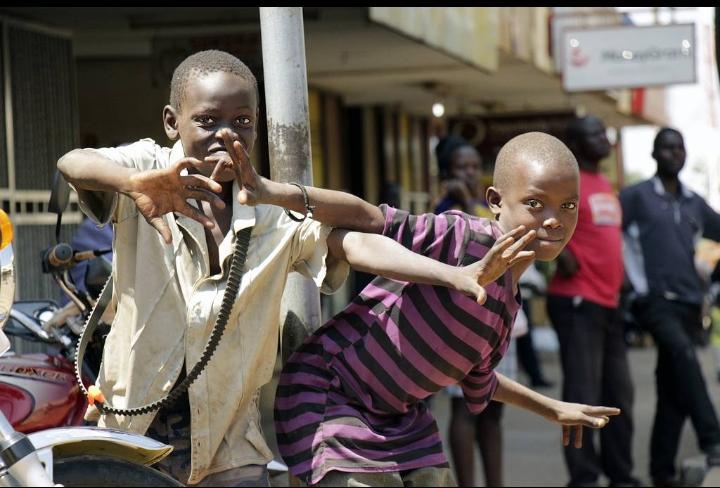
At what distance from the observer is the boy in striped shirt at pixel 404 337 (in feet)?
11.3

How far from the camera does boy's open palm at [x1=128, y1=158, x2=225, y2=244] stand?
9.53ft

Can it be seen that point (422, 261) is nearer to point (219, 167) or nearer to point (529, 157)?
point (529, 157)

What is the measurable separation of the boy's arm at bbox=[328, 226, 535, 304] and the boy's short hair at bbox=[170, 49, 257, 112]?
0.49 metres

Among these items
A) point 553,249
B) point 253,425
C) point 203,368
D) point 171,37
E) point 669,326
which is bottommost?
point 669,326

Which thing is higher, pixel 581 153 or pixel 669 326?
pixel 581 153

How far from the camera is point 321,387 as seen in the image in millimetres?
3568

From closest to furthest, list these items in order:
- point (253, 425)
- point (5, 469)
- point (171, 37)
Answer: point (5, 469) < point (253, 425) < point (171, 37)

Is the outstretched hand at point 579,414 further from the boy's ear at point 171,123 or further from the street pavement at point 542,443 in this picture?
the street pavement at point 542,443

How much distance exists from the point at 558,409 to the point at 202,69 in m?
1.45

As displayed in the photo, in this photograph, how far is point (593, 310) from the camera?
Answer: 734 cm

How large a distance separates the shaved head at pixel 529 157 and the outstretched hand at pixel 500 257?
36 cm

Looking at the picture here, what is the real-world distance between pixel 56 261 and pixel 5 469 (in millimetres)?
1376

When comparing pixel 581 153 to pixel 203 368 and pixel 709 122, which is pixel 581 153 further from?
pixel 709 122

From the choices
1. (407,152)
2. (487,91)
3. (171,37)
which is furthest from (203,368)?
(407,152)
